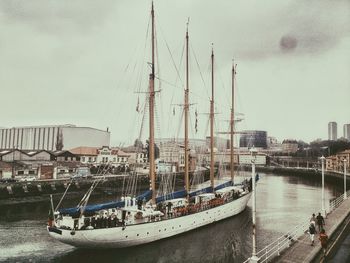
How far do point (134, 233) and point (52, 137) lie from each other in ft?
387

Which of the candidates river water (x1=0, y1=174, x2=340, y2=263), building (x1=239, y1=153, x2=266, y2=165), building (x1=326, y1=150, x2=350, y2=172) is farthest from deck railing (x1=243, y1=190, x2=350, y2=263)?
building (x1=239, y1=153, x2=266, y2=165)

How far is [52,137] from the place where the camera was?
131625 millimetres

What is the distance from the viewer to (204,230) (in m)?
31.7

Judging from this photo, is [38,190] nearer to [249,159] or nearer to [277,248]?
[277,248]

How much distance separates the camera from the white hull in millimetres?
22484

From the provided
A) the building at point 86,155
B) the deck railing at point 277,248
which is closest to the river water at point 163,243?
the deck railing at point 277,248

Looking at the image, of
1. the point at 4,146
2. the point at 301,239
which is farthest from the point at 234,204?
the point at 4,146

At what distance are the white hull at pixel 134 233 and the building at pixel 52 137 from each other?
105686mm

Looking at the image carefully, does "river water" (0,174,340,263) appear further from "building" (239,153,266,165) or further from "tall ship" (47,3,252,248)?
"building" (239,153,266,165)

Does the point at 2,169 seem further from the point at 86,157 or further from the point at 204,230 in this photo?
the point at 204,230

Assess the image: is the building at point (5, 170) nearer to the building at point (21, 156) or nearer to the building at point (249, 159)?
the building at point (21, 156)

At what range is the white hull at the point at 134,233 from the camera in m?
22.5

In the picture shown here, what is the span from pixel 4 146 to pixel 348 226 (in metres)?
162

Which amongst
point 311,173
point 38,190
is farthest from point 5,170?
point 311,173
